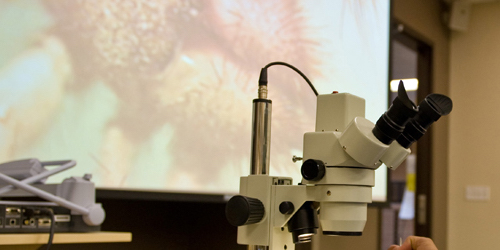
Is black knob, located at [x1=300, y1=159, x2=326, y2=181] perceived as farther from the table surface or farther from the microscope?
the table surface

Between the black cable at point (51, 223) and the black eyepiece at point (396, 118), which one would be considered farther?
the black cable at point (51, 223)

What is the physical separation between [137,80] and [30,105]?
0.34 m

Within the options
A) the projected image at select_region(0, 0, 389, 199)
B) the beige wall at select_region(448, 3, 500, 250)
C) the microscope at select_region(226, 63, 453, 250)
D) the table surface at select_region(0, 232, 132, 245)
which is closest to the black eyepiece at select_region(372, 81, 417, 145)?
the microscope at select_region(226, 63, 453, 250)

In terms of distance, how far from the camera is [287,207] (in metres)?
0.85

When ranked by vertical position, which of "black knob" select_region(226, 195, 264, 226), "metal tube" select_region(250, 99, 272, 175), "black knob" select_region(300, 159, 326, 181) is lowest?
"black knob" select_region(226, 195, 264, 226)

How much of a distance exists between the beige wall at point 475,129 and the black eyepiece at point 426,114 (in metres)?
3.35

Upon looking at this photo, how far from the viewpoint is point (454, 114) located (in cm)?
399

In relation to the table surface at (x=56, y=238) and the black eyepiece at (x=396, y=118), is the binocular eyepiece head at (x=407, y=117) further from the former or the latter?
the table surface at (x=56, y=238)

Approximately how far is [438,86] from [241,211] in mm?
3373

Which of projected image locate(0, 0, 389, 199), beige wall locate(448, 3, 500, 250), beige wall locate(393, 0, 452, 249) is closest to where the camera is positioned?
projected image locate(0, 0, 389, 199)

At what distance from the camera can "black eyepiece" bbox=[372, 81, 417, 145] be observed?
0.71 m

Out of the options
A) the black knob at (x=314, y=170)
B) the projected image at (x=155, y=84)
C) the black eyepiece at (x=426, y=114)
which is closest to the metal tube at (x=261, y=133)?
the black knob at (x=314, y=170)

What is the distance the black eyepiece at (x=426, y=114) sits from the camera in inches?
29.4

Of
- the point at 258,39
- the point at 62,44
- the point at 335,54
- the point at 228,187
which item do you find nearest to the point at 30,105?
the point at 62,44
